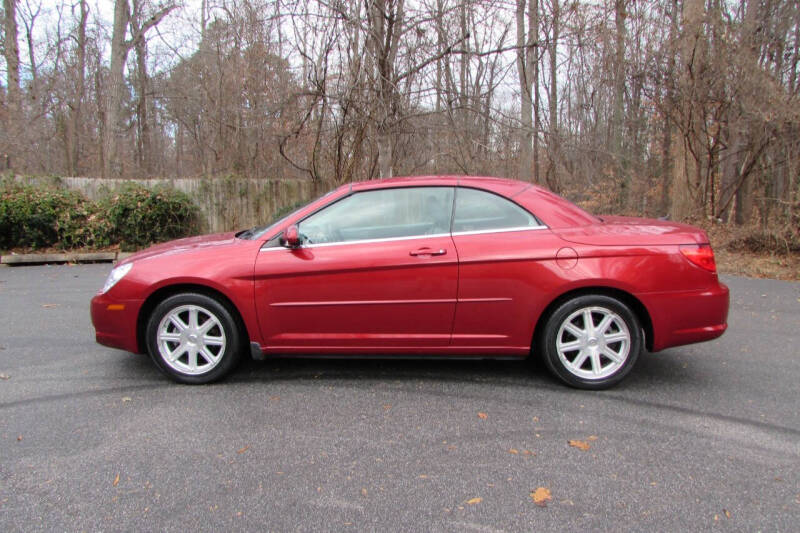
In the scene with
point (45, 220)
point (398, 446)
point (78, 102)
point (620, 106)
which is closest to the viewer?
point (398, 446)

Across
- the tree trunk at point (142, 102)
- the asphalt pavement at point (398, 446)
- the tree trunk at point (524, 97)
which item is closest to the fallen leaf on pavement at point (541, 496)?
the asphalt pavement at point (398, 446)

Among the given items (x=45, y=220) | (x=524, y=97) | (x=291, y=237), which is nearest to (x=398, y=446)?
(x=291, y=237)

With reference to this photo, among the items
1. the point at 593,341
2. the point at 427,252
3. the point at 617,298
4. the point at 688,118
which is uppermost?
the point at 688,118

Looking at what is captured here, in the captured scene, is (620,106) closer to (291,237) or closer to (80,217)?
(291,237)

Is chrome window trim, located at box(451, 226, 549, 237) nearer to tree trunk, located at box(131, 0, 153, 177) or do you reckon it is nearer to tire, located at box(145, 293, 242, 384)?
tire, located at box(145, 293, 242, 384)

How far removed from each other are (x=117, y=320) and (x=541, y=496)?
318cm

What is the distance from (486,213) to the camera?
3.80 metres

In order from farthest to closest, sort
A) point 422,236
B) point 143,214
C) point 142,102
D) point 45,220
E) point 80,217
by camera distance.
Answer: point 142,102
point 80,217
point 143,214
point 45,220
point 422,236

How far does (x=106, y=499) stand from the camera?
8.12ft

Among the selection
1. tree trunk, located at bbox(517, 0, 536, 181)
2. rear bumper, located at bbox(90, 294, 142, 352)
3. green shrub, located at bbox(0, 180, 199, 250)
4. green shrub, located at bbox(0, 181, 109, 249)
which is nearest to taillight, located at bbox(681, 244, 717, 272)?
rear bumper, located at bbox(90, 294, 142, 352)

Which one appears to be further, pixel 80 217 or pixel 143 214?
pixel 80 217

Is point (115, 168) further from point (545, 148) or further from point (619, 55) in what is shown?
point (619, 55)

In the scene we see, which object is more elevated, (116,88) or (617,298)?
(116,88)

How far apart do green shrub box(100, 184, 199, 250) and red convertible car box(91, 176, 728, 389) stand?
7948mm
